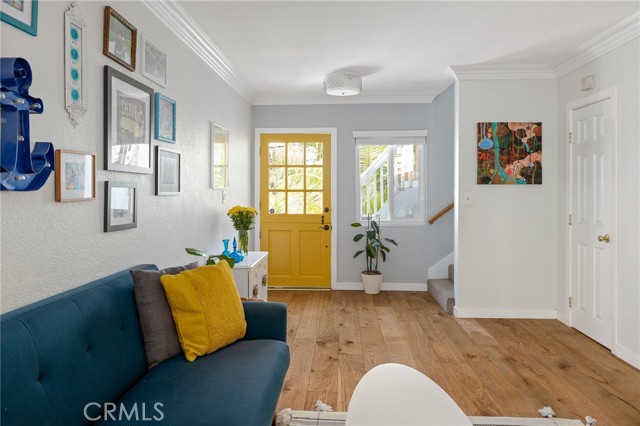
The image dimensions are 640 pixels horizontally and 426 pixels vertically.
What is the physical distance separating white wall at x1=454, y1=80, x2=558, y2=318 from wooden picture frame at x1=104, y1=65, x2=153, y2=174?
298cm

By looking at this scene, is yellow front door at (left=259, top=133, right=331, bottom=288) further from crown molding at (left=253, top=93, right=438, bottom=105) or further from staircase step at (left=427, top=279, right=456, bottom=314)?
staircase step at (left=427, top=279, right=456, bottom=314)

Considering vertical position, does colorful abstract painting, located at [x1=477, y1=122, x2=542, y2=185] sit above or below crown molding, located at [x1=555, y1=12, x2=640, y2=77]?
below

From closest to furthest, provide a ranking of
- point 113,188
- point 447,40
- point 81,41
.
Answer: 1. point 81,41
2. point 113,188
3. point 447,40

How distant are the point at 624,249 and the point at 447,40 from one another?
6.93 ft

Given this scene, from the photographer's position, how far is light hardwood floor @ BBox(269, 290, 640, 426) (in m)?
2.47

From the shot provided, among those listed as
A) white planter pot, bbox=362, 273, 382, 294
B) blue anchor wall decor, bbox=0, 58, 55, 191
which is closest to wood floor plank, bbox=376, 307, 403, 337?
white planter pot, bbox=362, 273, 382, 294

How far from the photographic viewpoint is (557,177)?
417 cm

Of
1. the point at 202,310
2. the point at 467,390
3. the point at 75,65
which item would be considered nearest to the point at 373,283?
the point at 467,390

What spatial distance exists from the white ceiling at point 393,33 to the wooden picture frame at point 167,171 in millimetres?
985

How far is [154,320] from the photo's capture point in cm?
190

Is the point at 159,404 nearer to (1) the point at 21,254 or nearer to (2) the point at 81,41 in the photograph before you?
(1) the point at 21,254

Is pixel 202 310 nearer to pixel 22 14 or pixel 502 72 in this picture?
pixel 22 14

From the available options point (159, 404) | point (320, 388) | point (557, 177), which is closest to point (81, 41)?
point (159, 404)

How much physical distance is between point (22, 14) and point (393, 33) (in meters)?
2.51
